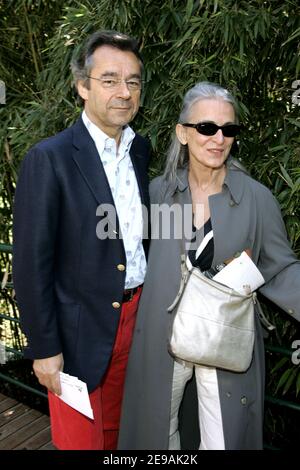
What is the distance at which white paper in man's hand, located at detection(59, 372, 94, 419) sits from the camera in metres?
1.69

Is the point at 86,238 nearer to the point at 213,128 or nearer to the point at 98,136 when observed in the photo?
the point at 98,136

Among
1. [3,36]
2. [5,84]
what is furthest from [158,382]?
[3,36]

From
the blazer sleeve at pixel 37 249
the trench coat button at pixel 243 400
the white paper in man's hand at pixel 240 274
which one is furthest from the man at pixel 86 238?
the trench coat button at pixel 243 400

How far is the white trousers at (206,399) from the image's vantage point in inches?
69.5

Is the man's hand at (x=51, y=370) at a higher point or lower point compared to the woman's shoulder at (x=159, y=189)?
lower

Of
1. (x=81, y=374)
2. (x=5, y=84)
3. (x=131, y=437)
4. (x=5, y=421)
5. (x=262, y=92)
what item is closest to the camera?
(x=81, y=374)

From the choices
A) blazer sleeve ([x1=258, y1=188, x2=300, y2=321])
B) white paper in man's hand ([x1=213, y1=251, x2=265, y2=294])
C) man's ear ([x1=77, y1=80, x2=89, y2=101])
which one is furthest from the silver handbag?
man's ear ([x1=77, y1=80, x2=89, y2=101])

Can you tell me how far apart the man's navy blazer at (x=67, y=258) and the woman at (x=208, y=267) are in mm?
160

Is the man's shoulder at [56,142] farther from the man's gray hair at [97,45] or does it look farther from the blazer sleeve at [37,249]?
the man's gray hair at [97,45]

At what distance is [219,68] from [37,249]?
1.15 m

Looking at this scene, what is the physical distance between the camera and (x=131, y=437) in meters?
1.98

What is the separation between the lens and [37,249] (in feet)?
5.40
